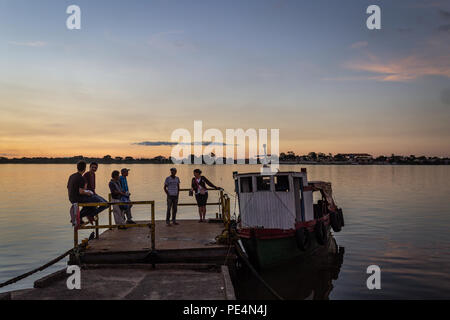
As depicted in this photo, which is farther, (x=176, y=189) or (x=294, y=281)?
(x=176, y=189)

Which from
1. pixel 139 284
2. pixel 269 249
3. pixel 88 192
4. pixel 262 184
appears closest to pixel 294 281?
pixel 269 249

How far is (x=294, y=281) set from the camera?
44.7 ft

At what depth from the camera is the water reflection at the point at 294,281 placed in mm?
12719

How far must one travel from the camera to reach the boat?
42.4 ft

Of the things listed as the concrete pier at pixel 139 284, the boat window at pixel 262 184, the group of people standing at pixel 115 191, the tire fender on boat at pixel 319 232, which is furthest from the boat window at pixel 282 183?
the concrete pier at pixel 139 284

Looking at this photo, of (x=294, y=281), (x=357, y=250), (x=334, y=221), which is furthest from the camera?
(x=357, y=250)

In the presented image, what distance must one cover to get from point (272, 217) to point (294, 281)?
2.51 meters

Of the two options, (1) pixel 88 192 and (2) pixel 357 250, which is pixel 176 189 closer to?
(1) pixel 88 192

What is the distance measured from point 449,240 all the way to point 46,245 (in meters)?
22.4

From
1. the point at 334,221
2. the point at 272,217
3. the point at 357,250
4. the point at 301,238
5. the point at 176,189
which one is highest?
the point at 176,189

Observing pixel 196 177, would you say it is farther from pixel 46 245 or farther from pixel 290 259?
pixel 46 245

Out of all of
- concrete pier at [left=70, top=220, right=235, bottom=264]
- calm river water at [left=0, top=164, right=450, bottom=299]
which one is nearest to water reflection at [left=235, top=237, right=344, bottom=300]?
calm river water at [left=0, top=164, right=450, bottom=299]
